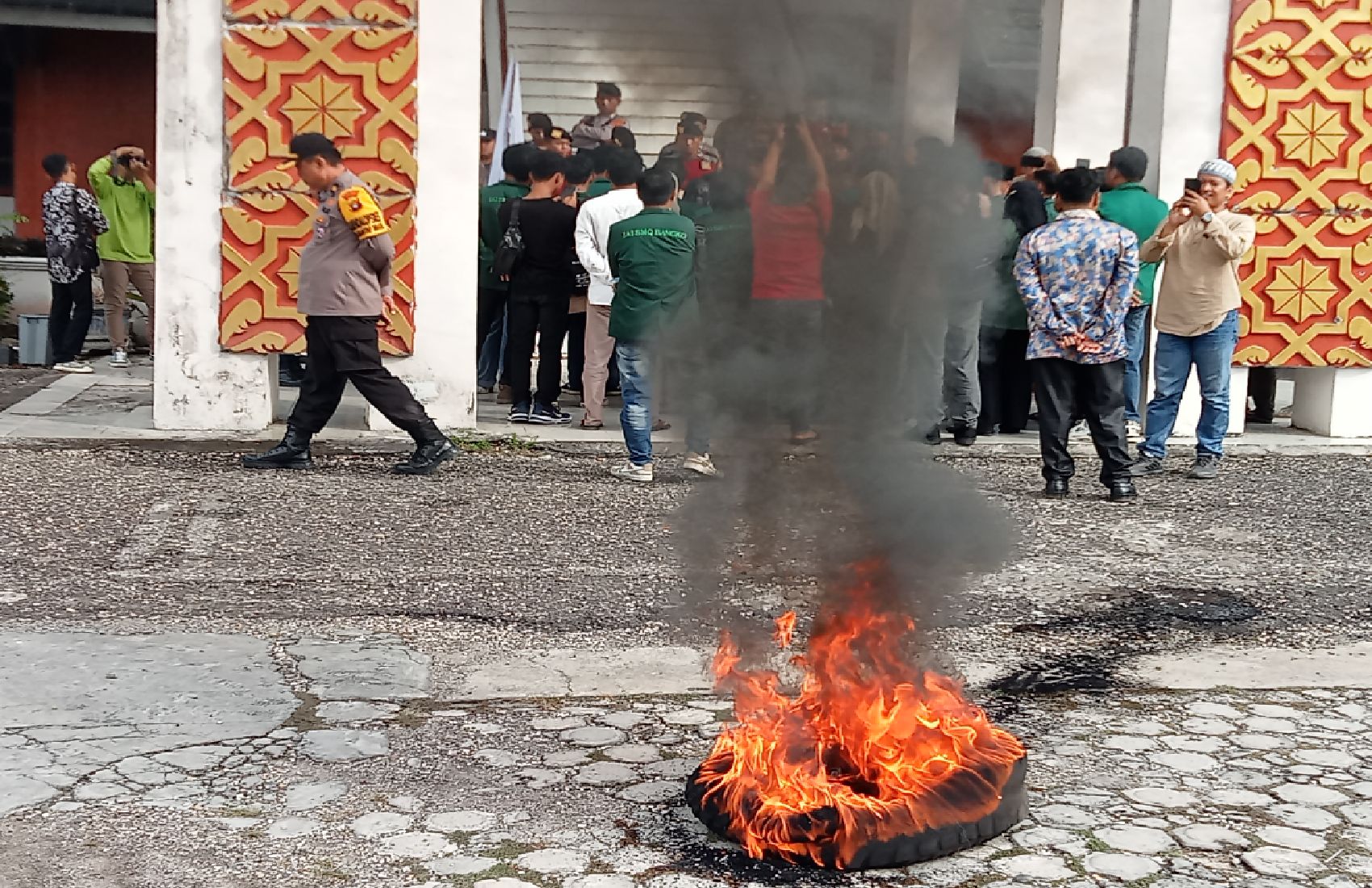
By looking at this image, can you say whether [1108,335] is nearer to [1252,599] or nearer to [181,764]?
[1252,599]

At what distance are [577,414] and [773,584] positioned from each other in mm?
6941

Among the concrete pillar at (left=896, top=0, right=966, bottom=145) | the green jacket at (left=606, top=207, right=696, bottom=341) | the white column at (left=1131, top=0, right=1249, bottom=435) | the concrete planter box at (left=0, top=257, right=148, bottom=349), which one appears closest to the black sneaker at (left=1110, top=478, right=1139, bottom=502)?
the white column at (left=1131, top=0, right=1249, bottom=435)

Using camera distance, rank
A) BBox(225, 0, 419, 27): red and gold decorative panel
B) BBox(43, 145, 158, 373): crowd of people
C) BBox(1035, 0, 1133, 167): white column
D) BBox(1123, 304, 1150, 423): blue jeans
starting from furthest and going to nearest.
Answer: BBox(43, 145, 158, 373): crowd of people < BBox(1123, 304, 1150, 423): blue jeans < BBox(225, 0, 419, 27): red and gold decorative panel < BBox(1035, 0, 1133, 167): white column

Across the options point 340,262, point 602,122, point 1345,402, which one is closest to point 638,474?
point 340,262

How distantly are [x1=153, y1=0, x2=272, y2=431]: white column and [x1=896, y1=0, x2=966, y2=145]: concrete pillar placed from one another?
696 cm

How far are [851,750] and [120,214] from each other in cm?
1059

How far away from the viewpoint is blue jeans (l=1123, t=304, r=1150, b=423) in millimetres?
9695

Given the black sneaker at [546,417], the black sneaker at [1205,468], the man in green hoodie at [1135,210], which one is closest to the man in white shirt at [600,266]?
the black sneaker at [546,417]

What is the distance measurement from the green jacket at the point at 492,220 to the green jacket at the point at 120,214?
3346mm

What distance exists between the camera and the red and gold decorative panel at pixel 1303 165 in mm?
9953

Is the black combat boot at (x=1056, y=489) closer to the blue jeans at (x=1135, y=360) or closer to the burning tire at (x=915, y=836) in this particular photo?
the blue jeans at (x=1135, y=360)

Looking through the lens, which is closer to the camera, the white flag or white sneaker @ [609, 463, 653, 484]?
white sneaker @ [609, 463, 653, 484]

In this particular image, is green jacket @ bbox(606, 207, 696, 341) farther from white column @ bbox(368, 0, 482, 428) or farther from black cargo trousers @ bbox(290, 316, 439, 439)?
white column @ bbox(368, 0, 482, 428)

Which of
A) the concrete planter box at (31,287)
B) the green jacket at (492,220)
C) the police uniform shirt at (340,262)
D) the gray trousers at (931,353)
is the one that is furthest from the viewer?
the concrete planter box at (31,287)
